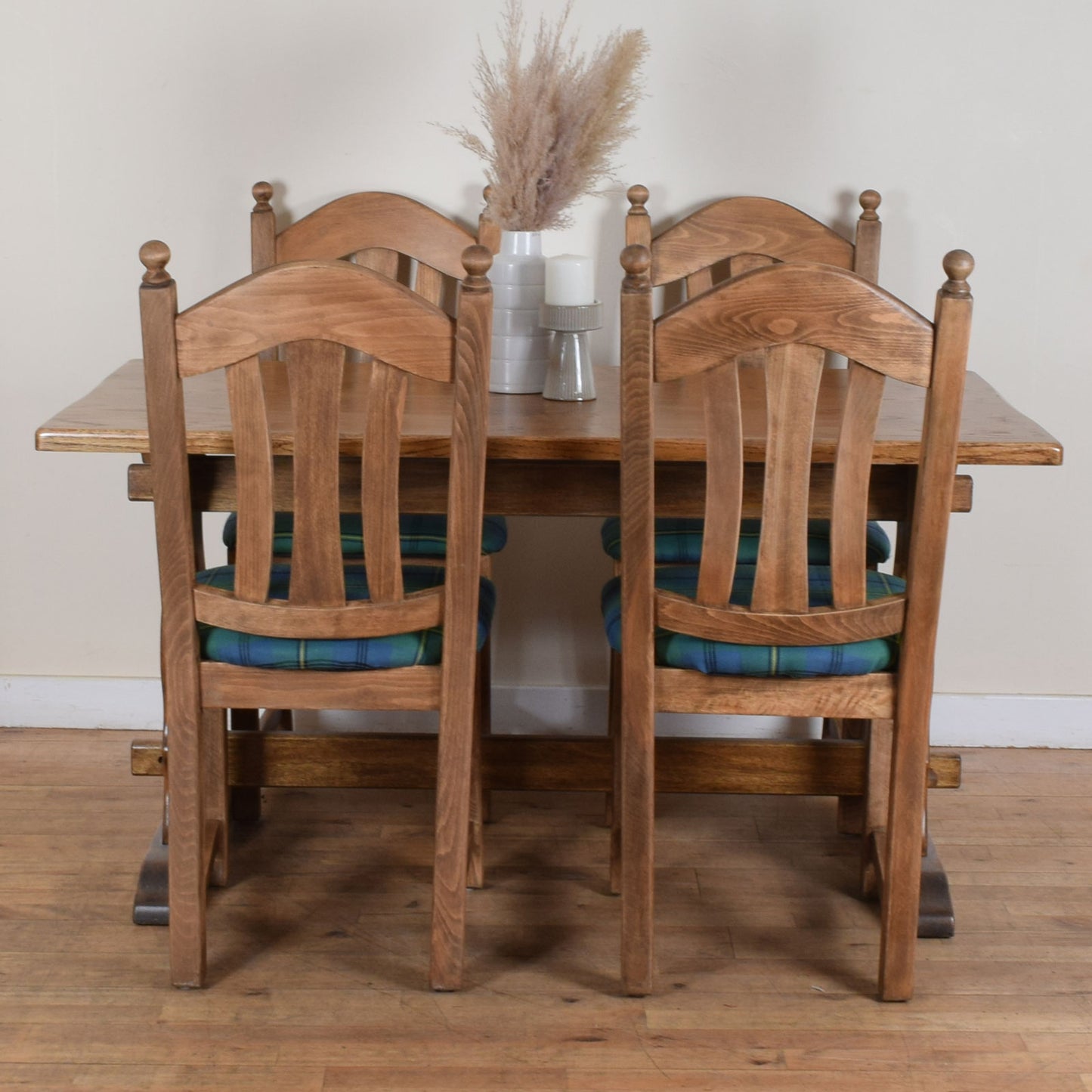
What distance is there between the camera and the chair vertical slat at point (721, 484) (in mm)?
1639

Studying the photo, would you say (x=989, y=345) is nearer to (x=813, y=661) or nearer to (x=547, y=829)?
(x=813, y=661)

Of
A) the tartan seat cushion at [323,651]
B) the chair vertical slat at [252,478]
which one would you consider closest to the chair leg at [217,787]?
the tartan seat cushion at [323,651]

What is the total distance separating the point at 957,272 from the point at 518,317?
763 millimetres

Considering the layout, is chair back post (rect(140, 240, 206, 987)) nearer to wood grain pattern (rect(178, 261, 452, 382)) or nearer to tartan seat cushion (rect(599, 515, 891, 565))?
wood grain pattern (rect(178, 261, 452, 382))

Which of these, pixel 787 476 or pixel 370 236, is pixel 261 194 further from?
pixel 787 476

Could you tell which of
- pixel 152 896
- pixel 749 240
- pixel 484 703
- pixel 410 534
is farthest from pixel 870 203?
pixel 152 896

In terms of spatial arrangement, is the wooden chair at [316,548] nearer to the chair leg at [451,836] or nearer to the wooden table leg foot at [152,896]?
the chair leg at [451,836]

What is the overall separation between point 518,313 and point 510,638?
0.79m

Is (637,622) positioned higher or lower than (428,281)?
lower

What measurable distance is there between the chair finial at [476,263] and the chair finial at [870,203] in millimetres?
1034

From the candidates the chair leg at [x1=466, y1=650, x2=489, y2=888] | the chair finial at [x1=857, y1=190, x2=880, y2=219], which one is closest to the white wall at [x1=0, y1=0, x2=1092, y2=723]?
the chair finial at [x1=857, y1=190, x2=880, y2=219]

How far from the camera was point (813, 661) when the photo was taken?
1.80 metres

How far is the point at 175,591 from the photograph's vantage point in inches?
70.0

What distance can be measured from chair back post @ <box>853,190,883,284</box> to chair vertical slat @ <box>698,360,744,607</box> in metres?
0.88
